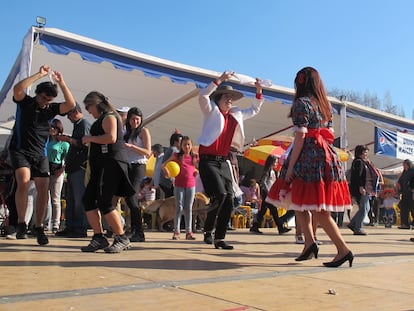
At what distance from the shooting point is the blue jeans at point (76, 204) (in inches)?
270

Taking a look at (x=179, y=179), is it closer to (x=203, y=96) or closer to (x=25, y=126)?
(x=203, y=96)

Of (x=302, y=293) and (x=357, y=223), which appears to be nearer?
(x=302, y=293)

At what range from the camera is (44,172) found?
5582 mm

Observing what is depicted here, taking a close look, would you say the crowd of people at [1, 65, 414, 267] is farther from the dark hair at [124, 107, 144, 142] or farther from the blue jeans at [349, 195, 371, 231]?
the blue jeans at [349, 195, 371, 231]

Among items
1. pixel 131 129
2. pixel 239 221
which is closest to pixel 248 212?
pixel 239 221

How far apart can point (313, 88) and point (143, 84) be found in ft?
28.4

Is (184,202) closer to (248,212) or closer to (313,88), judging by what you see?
(313,88)

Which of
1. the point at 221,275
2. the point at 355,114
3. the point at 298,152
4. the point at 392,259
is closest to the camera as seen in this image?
the point at 221,275

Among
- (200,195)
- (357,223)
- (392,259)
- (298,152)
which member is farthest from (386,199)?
(298,152)

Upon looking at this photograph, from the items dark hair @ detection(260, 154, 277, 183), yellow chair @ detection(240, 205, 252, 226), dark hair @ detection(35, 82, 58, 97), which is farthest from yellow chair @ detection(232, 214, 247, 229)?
dark hair @ detection(35, 82, 58, 97)

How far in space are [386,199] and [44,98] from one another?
1329 centimetres

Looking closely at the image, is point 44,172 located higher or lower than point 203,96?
lower

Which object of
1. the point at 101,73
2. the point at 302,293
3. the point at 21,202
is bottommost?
the point at 302,293

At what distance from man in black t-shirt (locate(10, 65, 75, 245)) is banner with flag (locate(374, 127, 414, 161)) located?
492 inches
